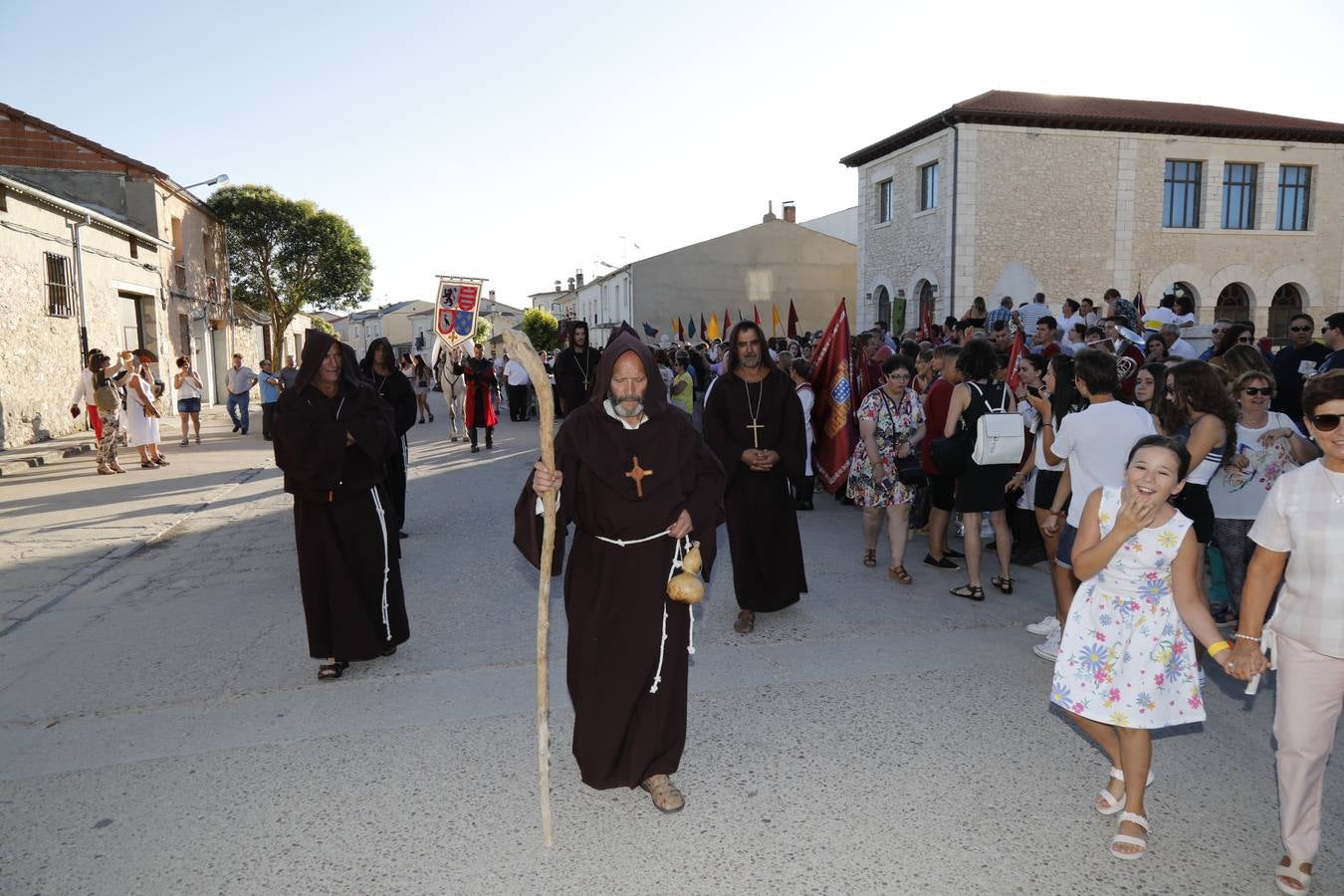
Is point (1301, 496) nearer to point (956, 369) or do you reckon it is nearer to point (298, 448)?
point (956, 369)

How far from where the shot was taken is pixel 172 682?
4832 millimetres

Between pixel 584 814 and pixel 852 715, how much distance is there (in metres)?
1.46

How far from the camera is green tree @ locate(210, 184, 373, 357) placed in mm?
38406

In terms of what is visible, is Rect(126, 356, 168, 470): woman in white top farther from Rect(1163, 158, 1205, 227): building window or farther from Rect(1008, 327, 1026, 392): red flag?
Rect(1163, 158, 1205, 227): building window

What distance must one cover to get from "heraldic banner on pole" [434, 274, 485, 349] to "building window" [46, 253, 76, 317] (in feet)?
29.5

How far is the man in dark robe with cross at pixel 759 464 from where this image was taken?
5.70 m

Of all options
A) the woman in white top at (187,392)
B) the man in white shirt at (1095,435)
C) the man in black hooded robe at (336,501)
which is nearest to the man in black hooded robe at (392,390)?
the man in black hooded robe at (336,501)

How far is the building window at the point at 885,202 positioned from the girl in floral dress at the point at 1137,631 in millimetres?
26273

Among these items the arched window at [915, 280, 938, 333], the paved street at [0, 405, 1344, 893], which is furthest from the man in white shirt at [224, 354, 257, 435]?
the arched window at [915, 280, 938, 333]

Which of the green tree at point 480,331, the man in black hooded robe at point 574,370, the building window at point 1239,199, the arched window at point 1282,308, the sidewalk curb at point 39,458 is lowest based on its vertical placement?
the sidewalk curb at point 39,458

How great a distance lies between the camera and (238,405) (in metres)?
19.6

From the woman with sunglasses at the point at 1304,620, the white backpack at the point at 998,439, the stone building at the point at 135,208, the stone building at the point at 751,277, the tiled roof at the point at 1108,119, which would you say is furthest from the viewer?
the stone building at the point at 751,277

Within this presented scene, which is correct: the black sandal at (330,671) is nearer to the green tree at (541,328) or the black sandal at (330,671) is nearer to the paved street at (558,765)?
the paved street at (558,765)

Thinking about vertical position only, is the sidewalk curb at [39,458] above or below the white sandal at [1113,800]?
above
